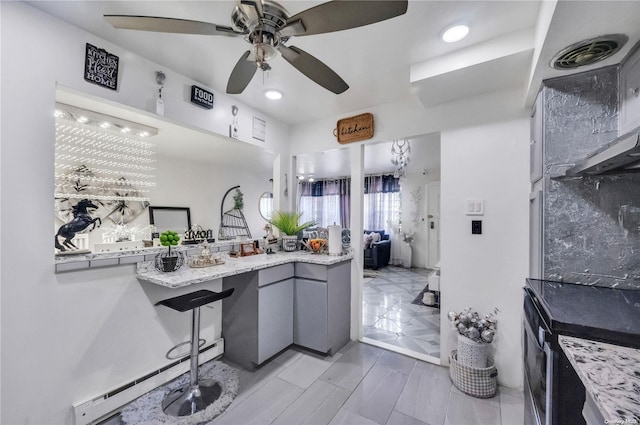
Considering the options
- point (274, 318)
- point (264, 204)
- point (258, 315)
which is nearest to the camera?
point (258, 315)

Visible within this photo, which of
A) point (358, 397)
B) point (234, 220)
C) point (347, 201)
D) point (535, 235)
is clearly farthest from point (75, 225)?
point (347, 201)

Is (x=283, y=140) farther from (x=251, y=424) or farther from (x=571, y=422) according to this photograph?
(x=571, y=422)

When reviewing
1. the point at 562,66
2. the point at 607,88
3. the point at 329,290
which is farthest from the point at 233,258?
the point at 607,88

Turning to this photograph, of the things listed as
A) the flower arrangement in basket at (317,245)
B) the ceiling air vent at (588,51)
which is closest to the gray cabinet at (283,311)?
the flower arrangement in basket at (317,245)

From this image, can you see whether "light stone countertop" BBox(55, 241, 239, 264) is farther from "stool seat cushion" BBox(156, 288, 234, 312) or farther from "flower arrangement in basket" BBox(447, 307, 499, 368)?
"flower arrangement in basket" BBox(447, 307, 499, 368)

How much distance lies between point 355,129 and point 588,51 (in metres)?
1.65

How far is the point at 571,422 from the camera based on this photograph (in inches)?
36.3

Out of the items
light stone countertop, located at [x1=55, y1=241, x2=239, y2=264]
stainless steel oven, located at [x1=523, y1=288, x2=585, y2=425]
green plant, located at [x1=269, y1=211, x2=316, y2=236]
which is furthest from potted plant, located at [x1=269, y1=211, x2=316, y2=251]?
stainless steel oven, located at [x1=523, y1=288, x2=585, y2=425]

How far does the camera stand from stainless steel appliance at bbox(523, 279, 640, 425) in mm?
907

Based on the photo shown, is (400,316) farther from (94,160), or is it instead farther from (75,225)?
(94,160)

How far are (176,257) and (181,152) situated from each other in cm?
305

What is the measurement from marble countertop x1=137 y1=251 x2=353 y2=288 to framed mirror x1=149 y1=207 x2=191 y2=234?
103 inches

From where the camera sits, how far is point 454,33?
152 centimetres

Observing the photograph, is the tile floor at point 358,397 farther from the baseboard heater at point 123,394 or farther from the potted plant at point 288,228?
the potted plant at point 288,228
